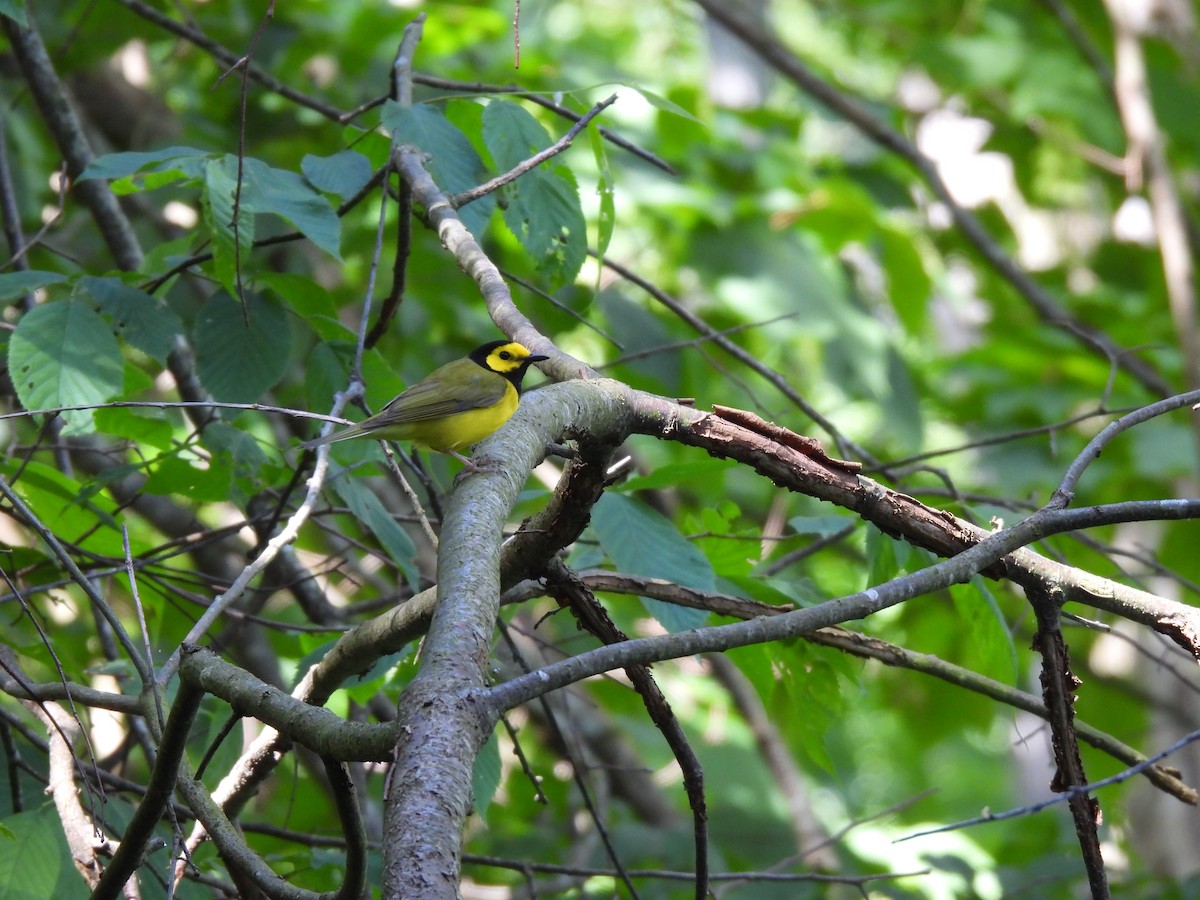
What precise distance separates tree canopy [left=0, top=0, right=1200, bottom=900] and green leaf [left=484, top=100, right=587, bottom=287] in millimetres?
14

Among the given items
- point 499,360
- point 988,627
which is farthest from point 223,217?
point 499,360

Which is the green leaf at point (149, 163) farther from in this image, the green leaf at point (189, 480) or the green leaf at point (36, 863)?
the green leaf at point (36, 863)

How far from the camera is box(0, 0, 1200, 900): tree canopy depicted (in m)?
2.39

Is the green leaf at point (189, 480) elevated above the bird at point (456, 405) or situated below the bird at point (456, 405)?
below

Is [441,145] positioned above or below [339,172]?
above

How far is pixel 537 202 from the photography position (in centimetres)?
362

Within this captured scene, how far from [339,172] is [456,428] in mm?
1850

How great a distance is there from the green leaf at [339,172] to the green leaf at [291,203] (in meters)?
0.06

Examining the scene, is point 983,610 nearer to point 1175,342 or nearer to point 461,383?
point 461,383

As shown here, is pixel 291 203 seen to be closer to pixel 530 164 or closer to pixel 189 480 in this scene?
pixel 530 164

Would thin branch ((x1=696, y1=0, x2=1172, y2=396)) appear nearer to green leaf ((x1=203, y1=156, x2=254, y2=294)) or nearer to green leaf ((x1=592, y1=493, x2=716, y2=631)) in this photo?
green leaf ((x1=203, y1=156, x2=254, y2=294))

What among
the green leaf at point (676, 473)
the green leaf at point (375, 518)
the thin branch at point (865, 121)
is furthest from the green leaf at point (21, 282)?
the thin branch at point (865, 121)

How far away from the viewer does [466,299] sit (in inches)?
291

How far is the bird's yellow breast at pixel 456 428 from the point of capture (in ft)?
16.4
